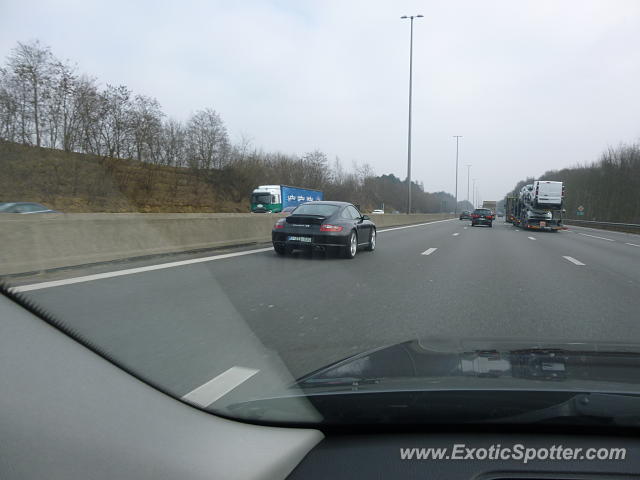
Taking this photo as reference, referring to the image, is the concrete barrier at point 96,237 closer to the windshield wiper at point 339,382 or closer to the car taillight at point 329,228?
the car taillight at point 329,228

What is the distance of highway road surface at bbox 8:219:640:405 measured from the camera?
406cm

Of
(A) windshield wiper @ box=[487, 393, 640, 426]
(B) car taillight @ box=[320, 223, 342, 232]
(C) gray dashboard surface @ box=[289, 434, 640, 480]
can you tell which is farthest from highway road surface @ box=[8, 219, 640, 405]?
(A) windshield wiper @ box=[487, 393, 640, 426]

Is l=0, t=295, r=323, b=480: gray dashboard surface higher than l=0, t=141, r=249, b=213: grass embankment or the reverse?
the reverse

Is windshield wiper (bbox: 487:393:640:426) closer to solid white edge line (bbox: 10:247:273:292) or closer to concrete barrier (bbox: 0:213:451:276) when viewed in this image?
solid white edge line (bbox: 10:247:273:292)

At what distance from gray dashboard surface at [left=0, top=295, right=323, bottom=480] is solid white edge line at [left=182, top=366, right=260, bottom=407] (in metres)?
0.91

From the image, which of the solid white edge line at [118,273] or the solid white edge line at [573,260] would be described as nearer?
the solid white edge line at [118,273]

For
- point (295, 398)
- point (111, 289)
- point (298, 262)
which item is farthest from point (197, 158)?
point (295, 398)

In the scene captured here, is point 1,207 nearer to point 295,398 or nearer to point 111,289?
point 111,289

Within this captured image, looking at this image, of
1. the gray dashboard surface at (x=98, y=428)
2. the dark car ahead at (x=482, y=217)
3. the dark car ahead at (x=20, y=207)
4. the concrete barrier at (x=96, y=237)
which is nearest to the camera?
the gray dashboard surface at (x=98, y=428)

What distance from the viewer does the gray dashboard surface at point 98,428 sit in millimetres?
1454

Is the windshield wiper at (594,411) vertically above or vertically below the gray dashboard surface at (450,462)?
above

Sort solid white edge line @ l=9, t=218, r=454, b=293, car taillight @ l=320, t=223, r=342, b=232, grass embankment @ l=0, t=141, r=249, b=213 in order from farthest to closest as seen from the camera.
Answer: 1. grass embankment @ l=0, t=141, r=249, b=213
2. car taillight @ l=320, t=223, r=342, b=232
3. solid white edge line @ l=9, t=218, r=454, b=293

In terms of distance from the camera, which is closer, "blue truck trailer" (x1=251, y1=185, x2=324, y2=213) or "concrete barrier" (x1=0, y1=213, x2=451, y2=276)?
"concrete barrier" (x1=0, y1=213, x2=451, y2=276)

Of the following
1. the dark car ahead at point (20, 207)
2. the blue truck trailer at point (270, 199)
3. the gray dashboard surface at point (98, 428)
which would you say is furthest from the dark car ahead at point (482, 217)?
the gray dashboard surface at point (98, 428)
